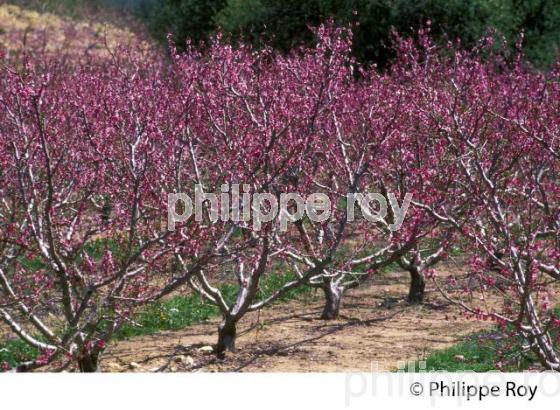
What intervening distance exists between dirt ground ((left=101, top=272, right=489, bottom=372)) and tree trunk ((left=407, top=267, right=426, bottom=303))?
3.8 inches

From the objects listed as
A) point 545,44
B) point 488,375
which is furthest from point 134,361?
point 545,44

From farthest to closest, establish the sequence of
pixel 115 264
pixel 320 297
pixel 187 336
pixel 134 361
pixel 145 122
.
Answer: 1. pixel 320 297
2. pixel 187 336
3. pixel 134 361
4. pixel 115 264
5. pixel 145 122

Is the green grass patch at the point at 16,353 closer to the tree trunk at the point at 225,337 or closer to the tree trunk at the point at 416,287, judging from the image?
the tree trunk at the point at 225,337

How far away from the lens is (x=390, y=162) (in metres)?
7.59

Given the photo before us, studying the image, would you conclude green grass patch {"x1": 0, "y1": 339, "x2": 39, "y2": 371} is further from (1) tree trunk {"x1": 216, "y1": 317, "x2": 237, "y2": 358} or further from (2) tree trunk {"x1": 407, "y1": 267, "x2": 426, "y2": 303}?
(2) tree trunk {"x1": 407, "y1": 267, "x2": 426, "y2": 303}

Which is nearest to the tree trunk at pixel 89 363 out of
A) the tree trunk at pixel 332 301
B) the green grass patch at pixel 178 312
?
the green grass patch at pixel 178 312

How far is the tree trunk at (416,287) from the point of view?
8430 mm

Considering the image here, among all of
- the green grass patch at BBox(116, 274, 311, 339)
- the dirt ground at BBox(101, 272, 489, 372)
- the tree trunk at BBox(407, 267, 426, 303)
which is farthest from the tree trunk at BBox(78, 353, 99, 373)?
the tree trunk at BBox(407, 267, 426, 303)

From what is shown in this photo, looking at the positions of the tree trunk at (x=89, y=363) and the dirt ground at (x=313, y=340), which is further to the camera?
the dirt ground at (x=313, y=340)

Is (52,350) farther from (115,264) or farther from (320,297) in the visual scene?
(320,297)

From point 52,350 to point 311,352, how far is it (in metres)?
2.23

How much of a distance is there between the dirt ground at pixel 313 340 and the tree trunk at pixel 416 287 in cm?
10

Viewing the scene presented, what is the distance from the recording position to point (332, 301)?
7828 mm

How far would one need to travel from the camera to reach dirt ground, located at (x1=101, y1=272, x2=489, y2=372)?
6520 mm
